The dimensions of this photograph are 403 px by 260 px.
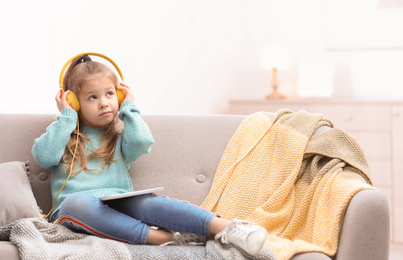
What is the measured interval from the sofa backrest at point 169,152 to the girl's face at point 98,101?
0.18m

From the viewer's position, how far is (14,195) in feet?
5.47

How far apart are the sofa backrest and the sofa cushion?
0.13 metres

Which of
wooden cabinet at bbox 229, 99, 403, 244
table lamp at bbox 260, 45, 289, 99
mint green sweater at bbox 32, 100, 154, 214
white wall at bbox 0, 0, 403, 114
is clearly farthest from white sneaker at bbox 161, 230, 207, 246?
table lamp at bbox 260, 45, 289, 99

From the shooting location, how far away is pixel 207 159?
1.97m

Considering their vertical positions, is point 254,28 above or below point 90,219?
above

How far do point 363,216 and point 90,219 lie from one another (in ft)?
2.51

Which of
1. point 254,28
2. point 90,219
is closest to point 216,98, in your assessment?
point 254,28

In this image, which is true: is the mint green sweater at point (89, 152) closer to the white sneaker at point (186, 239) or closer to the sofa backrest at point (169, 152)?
the sofa backrest at point (169, 152)

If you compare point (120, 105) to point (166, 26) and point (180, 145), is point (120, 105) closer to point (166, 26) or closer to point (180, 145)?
point (180, 145)

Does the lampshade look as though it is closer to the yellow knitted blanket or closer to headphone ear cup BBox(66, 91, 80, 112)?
the yellow knitted blanket

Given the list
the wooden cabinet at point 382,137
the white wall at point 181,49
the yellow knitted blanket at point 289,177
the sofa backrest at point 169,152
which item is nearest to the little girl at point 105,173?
the sofa backrest at point 169,152

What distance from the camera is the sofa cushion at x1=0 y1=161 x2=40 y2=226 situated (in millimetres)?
1621

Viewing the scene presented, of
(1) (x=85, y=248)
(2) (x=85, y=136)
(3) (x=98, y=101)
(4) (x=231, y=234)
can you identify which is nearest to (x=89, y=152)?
(2) (x=85, y=136)

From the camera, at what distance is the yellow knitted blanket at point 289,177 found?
1621mm
